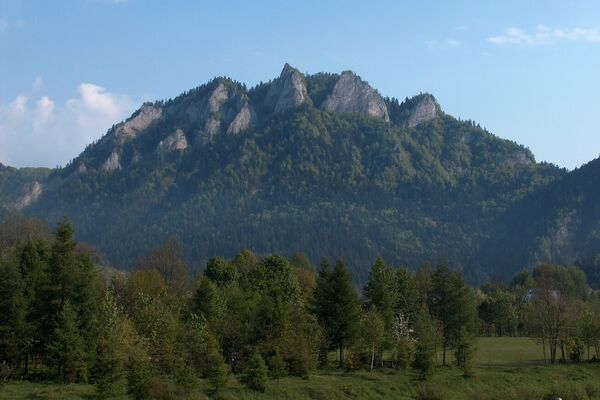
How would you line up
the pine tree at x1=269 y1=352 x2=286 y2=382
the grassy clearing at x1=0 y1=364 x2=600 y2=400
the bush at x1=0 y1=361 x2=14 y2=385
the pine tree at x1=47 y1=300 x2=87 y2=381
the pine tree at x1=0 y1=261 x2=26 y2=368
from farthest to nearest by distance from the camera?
1. the pine tree at x1=269 y1=352 x2=286 y2=382
2. the pine tree at x1=0 y1=261 x2=26 y2=368
3. the pine tree at x1=47 y1=300 x2=87 y2=381
4. the bush at x1=0 y1=361 x2=14 y2=385
5. the grassy clearing at x1=0 y1=364 x2=600 y2=400

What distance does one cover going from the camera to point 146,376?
49.4m

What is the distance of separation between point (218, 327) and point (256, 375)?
13.2 metres

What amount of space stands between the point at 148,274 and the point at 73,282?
41.4m

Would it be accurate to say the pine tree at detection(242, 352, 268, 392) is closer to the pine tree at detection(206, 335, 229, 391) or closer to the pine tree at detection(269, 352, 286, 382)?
the pine tree at detection(206, 335, 229, 391)

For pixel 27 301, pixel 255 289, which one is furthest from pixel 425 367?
pixel 27 301

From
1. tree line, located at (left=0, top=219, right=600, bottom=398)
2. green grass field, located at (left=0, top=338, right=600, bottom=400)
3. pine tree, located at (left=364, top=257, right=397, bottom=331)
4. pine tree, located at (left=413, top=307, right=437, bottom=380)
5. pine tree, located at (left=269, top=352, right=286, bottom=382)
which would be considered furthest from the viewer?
pine tree, located at (left=364, top=257, right=397, bottom=331)

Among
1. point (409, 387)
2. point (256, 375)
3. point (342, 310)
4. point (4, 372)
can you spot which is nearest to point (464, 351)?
point (409, 387)

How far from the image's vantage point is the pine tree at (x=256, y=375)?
5272 centimetres

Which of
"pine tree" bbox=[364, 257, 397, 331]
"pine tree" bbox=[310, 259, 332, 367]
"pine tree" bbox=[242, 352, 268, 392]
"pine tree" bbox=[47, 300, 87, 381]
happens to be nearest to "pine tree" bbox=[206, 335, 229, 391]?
"pine tree" bbox=[242, 352, 268, 392]

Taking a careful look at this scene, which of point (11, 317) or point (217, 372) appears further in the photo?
point (11, 317)

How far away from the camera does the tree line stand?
173ft

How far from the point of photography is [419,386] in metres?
59.9

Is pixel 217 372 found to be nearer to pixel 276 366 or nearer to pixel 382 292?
pixel 276 366

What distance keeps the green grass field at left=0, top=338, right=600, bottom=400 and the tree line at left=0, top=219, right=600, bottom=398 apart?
1413mm
